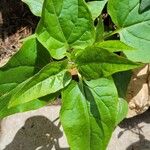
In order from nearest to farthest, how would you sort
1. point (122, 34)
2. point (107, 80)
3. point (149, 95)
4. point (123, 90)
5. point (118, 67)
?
1. point (118, 67)
2. point (107, 80)
3. point (122, 34)
4. point (123, 90)
5. point (149, 95)

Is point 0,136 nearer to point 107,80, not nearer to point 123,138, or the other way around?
point 123,138

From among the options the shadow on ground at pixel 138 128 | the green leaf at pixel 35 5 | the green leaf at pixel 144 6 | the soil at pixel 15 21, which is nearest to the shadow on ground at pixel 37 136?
the shadow on ground at pixel 138 128

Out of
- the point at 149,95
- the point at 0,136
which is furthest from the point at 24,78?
the point at 149,95

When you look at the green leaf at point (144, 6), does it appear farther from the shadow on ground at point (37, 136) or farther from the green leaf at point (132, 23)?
the shadow on ground at point (37, 136)

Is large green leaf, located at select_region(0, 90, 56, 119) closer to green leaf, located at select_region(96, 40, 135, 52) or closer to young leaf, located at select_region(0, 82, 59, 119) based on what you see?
young leaf, located at select_region(0, 82, 59, 119)

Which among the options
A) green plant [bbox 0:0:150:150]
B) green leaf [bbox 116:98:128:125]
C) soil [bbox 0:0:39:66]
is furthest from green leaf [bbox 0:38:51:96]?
soil [bbox 0:0:39:66]

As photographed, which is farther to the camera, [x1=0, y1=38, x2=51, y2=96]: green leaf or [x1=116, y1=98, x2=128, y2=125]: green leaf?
[x1=116, y1=98, x2=128, y2=125]: green leaf
